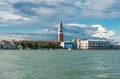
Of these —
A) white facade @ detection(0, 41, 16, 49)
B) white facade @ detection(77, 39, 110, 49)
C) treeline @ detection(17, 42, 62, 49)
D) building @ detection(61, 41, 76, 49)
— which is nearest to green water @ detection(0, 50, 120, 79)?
treeline @ detection(17, 42, 62, 49)

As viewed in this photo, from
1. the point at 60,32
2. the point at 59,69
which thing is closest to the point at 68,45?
the point at 60,32

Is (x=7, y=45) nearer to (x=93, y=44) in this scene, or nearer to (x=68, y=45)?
(x=68, y=45)

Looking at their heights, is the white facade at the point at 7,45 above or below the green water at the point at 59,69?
above

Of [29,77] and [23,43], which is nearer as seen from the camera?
[29,77]

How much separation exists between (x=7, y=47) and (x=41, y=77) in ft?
428

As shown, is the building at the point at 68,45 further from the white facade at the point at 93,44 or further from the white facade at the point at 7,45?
the white facade at the point at 7,45

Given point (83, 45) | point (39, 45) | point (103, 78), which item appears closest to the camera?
point (103, 78)

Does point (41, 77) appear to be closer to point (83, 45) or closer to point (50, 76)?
point (50, 76)

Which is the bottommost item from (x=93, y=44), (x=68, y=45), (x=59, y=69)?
(x=59, y=69)

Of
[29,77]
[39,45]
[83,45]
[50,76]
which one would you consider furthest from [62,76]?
[83,45]

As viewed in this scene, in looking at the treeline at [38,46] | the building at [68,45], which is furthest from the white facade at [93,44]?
the treeline at [38,46]

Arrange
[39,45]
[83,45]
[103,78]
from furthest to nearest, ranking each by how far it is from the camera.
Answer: [83,45]
[39,45]
[103,78]

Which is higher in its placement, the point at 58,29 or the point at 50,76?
the point at 58,29

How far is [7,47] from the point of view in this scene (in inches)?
5817
